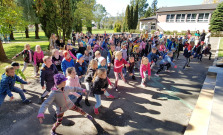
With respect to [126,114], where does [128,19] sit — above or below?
above

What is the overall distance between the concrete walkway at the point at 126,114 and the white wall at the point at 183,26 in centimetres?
3369

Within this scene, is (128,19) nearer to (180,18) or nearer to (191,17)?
(180,18)

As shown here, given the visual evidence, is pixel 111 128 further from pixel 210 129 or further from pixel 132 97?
pixel 210 129

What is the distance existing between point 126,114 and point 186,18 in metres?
38.7

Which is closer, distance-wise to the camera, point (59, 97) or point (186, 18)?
point (59, 97)

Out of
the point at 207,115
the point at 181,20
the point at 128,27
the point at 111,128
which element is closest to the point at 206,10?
the point at 181,20

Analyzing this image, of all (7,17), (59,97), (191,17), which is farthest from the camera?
(191,17)

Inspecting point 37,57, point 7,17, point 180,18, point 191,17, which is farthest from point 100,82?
point 180,18

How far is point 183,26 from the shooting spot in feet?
113

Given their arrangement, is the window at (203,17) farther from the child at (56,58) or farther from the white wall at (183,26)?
the child at (56,58)

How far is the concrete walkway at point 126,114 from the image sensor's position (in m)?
3.36

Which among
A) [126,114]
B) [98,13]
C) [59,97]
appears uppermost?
[98,13]

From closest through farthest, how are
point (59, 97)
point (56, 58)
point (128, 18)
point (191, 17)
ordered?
point (59, 97)
point (56, 58)
point (191, 17)
point (128, 18)

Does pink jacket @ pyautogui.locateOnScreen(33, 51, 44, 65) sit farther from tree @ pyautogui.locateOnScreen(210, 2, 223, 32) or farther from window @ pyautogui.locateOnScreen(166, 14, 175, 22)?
window @ pyautogui.locateOnScreen(166, 14, 175, 22)
